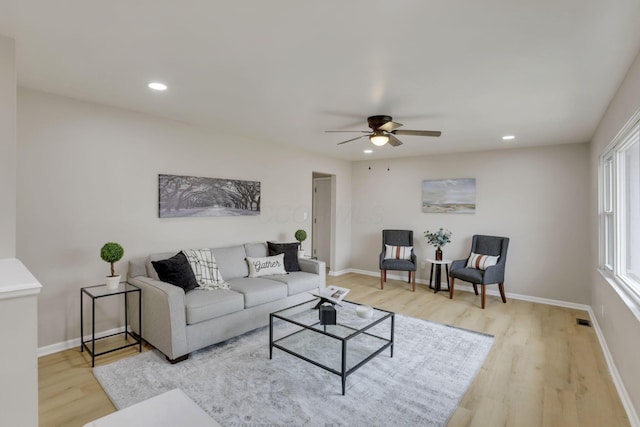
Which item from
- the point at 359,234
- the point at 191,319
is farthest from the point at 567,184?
the point at 191,319

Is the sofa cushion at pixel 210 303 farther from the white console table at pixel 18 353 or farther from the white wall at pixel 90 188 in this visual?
the white console table at pixel 18 353

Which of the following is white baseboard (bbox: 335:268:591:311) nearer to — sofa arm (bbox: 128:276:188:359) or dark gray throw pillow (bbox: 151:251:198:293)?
dark gray throw pillow (bbox: 151:251:198:293)

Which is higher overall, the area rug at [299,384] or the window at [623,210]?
the window at [623,210]

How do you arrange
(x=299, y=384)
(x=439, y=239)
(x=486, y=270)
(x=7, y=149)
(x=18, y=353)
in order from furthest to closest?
(x=439, y=239) → (x=486, y=270) → (x=299, y=384) → (x=7, y=149) → (x=18, y=353)

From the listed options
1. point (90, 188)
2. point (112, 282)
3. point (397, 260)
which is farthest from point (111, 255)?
Answer: point (397, 260)

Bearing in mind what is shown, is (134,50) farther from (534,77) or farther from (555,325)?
(555,325)

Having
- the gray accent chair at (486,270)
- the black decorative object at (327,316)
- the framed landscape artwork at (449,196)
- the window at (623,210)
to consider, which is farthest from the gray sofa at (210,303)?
the window at (623,210)

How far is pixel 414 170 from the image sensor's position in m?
6.07

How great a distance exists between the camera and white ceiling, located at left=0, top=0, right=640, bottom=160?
167cm

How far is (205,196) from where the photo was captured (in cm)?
415

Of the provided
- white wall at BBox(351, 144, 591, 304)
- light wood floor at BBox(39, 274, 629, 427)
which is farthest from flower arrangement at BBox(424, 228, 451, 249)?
light wood floor at BBox(39, 274, 629, 427)

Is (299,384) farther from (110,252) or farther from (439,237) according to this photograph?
(439,237)

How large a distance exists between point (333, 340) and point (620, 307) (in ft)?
7.55

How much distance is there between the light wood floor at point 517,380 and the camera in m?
2.23
